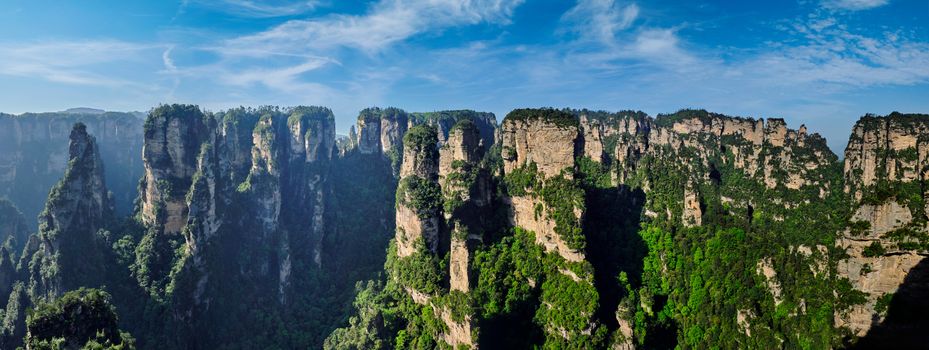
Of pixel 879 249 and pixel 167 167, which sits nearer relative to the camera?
pixel 879 249

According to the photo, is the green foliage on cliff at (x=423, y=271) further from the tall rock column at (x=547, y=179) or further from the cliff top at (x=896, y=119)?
the cliff top at (x=896, y=119)

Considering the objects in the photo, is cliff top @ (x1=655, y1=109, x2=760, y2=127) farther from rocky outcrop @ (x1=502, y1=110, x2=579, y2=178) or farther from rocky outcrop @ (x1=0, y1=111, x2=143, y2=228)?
rocky outcrop @ (x1=0, y1=111, x2=143, y2=228)

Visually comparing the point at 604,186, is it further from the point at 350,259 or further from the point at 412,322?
the point at 350,259

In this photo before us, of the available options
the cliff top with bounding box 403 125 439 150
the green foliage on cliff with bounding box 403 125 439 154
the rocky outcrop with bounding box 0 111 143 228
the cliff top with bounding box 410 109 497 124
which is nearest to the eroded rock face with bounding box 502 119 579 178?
the green foliage on cliff with bounding box 403 125 439 154

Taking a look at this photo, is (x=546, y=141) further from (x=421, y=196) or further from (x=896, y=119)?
Result: (x=896, y=119)

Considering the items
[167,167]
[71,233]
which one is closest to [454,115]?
[167,167]

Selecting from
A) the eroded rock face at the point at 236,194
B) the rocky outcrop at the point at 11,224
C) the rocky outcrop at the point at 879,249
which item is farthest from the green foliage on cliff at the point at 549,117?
the rocky outcrop at the point at 11,224
